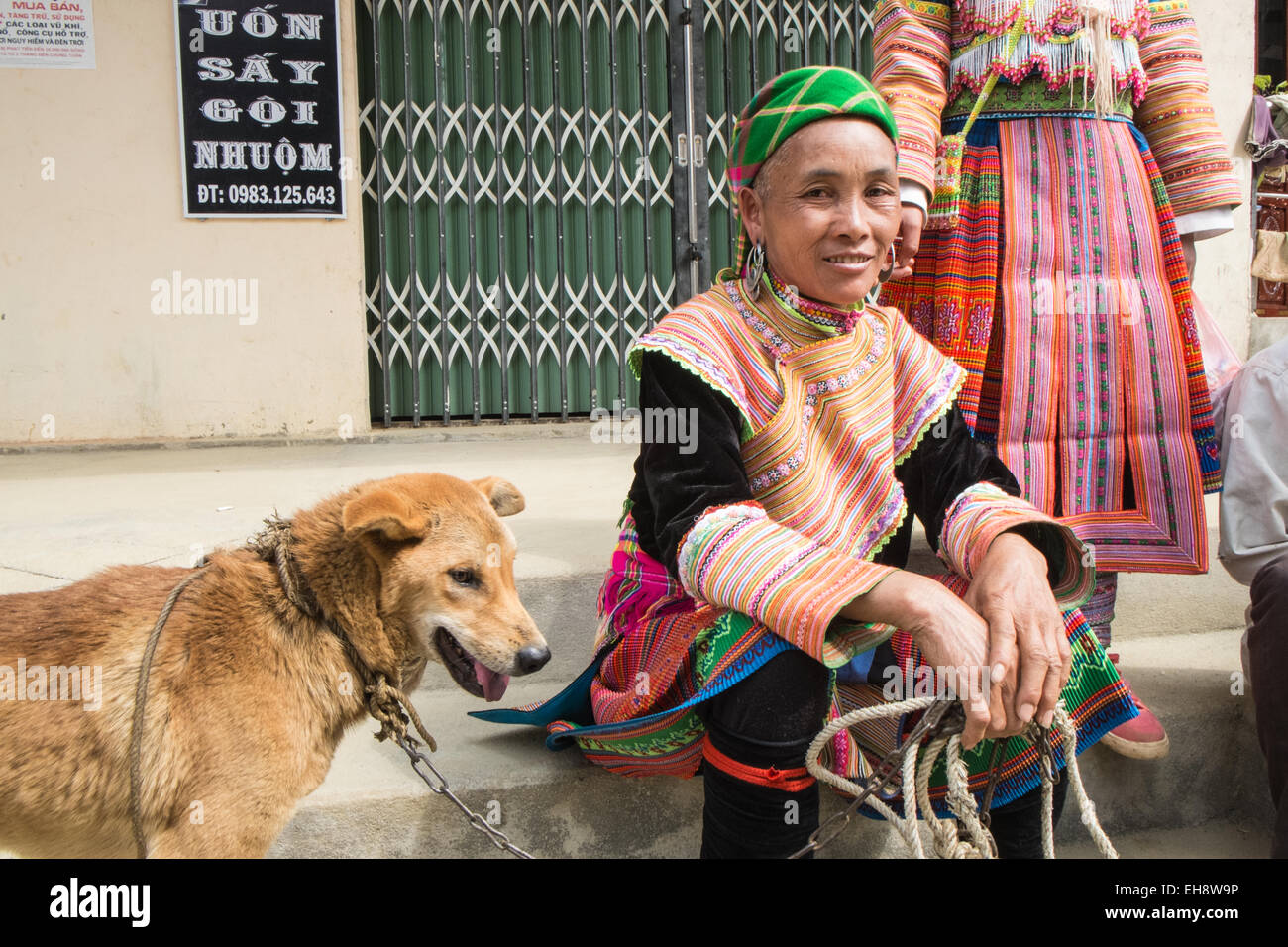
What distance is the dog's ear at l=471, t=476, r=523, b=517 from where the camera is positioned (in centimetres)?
227

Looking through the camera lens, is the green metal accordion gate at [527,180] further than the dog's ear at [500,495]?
Yes

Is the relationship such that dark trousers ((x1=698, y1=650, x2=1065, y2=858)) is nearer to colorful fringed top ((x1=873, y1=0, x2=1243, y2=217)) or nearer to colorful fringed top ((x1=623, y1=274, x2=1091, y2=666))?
colorful fringed top ((x1=623, y1=274, x2=1091, y2=666))

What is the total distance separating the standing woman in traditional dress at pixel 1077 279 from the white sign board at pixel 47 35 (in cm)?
479

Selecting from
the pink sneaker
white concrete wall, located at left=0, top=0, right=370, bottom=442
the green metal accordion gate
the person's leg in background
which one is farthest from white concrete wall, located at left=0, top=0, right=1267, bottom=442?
the pink sneaker

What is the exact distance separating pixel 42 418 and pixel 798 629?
5.37 meters

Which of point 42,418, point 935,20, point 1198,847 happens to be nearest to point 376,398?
point 42,418

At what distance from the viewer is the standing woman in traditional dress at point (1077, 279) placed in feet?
8.61

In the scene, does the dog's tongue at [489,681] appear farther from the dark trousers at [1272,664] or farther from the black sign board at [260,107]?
the black sign board at [260,107]

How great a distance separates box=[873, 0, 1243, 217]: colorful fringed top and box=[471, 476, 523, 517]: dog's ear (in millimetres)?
1240
